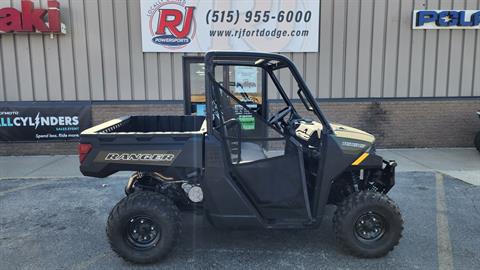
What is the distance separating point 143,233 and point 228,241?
0.92 m

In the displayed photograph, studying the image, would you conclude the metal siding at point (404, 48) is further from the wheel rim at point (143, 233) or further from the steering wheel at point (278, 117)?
→ the wheel rim at point (143, 233)

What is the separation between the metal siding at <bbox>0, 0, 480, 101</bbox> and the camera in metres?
8.01

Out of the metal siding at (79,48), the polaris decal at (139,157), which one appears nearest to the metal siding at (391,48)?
the polaris decal at (139,157)

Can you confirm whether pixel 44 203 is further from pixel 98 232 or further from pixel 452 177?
pixel 452 177

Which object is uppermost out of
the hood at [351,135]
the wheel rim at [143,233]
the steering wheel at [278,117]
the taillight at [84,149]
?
the steering wheel at [278,117]

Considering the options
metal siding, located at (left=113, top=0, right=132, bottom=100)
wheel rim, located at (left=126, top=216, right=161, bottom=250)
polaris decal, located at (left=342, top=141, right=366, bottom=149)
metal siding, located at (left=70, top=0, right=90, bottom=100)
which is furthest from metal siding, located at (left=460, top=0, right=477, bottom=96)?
metal siding, located at (left=70, top=0, right=90, bottom=100)

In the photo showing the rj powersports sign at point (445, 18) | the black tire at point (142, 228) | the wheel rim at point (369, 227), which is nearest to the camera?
the black tire at point (142, 228)

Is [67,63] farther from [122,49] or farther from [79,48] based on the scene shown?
[122,49]

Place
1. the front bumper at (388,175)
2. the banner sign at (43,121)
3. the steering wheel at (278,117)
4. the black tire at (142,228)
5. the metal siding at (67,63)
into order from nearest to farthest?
the black tire at (142,228) < the front bumper at (388,175) < the steering wheel at (278,117) < the metal siding at (67,63) < the banner sign at (43,121)

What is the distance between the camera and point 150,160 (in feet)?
10.7

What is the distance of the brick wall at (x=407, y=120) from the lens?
8500mm

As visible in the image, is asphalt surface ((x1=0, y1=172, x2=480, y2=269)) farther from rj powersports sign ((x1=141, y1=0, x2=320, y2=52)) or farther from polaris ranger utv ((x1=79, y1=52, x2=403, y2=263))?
rj powersports sign ((x1=141, y1=0, x2=320, y2=52))

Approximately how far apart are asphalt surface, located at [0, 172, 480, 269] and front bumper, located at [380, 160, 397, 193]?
63 cm

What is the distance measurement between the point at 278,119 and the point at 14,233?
3.23 metres
